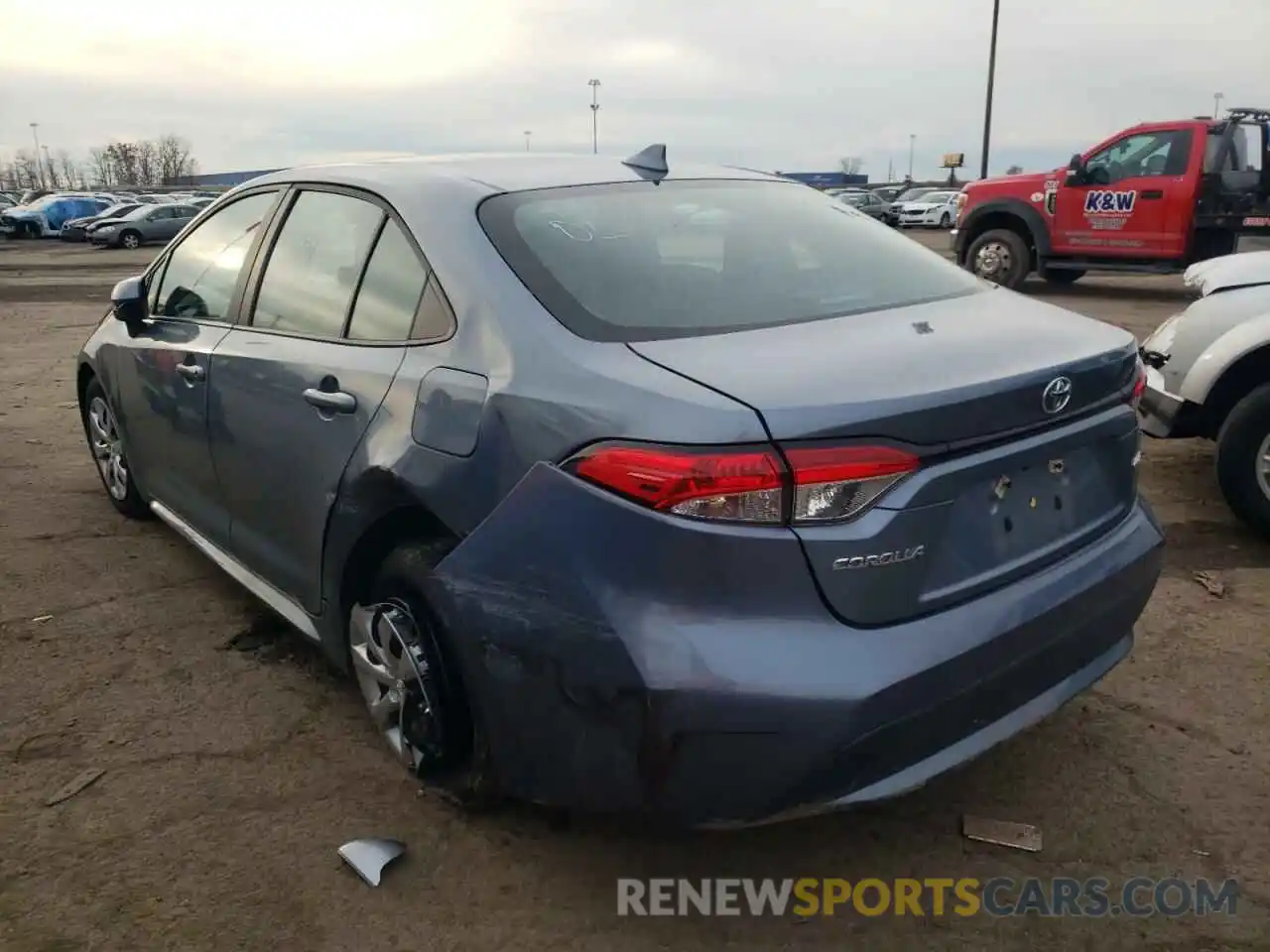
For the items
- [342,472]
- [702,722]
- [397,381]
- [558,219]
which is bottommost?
[702,722]

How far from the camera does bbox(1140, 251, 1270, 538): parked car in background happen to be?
4.37 m

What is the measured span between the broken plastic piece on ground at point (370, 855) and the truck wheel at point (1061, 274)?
1324 centimetres

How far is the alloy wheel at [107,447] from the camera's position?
15.9 ft

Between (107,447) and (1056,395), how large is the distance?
438 cm

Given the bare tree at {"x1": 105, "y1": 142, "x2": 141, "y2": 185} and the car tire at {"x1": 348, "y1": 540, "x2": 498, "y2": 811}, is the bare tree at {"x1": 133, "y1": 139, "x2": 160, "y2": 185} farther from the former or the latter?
the car tire at {"x1": 348, "y1": 540, "x2": 498, "y2": 811}

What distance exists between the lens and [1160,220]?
12852 mm

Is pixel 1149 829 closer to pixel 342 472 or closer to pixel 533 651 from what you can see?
pixel 533 651

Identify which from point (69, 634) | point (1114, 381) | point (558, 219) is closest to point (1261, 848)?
point (1114, 381)

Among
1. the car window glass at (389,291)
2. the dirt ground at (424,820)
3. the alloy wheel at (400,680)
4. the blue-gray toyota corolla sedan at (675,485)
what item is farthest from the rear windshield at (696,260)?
the dirt ground at (424,820)

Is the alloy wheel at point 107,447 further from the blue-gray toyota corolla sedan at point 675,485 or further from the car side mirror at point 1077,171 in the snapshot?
the car side mirror at point 1077,171

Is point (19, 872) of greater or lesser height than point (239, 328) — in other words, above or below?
below

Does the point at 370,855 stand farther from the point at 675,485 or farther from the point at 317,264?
the point at 317,264

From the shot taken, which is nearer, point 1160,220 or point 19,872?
point 19,872

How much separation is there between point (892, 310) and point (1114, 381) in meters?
0.53
